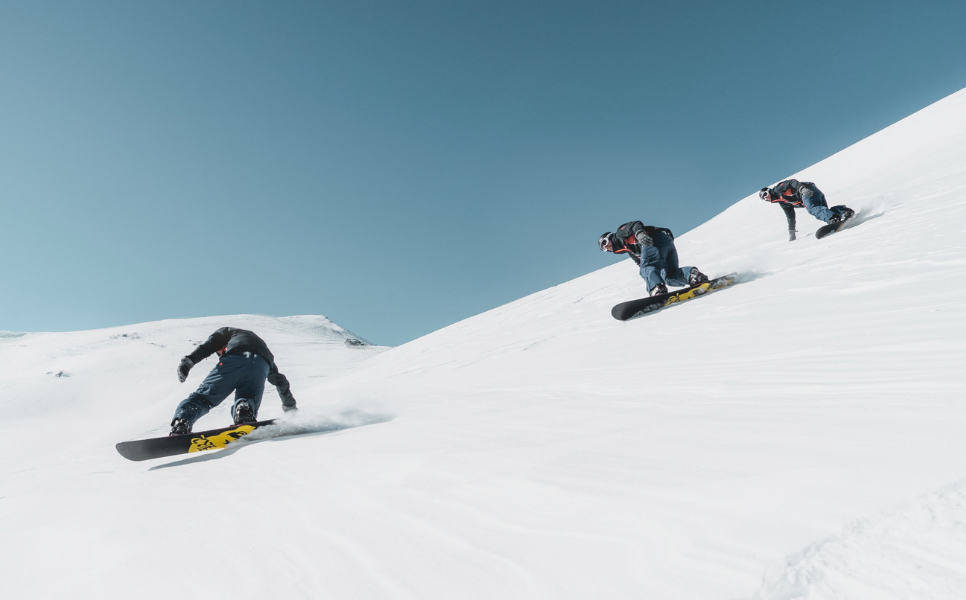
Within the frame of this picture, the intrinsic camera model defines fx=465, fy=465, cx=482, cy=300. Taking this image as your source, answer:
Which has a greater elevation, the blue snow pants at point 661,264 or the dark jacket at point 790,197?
the dark jacket at point 790,197

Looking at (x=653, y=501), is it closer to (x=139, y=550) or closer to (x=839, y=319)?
(x=139, y=550)

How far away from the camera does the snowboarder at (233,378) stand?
3748 mm

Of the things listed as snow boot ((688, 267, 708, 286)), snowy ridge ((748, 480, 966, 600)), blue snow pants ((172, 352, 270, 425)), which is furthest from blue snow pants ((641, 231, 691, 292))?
snowy ridge ((748, 480, 966, 600))

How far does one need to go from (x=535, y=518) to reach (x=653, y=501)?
1.13 ft

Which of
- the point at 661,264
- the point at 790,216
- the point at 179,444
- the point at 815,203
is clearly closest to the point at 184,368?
the point at 179,444

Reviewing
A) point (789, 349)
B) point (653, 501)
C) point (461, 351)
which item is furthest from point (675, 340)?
point (461, 351)

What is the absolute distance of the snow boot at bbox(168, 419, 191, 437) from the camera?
353 centimetres

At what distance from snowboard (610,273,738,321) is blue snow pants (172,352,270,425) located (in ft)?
12.9

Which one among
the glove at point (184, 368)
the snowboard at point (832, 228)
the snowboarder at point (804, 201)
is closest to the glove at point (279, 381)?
the glove at point (184, 368)

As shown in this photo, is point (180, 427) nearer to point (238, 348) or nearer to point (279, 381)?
point (238, 348)

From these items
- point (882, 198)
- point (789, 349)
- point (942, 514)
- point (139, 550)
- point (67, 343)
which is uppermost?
point (67, 343)

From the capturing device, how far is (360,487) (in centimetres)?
188

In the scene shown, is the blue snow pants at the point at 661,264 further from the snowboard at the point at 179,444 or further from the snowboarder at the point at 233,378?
the snowboard at the point at 179,444

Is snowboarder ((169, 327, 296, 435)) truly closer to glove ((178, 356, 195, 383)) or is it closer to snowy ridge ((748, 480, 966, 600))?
glove ((178, 356, 195, 383))
